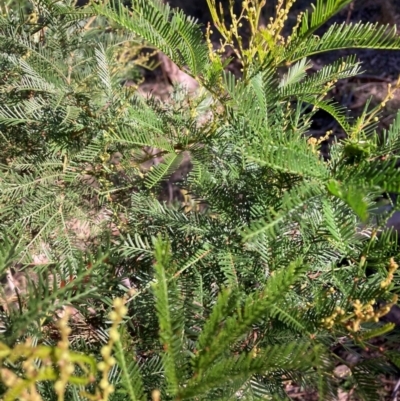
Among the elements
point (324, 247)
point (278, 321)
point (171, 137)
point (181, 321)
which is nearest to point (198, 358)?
point (181, 321)

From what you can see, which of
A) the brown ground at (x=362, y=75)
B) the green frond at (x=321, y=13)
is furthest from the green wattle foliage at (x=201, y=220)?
the brown ground at (x=362, y=75)

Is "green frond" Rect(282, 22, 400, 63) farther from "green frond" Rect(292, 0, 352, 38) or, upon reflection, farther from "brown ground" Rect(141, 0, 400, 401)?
"brown ground" Rect(141, 0, 400, 401)

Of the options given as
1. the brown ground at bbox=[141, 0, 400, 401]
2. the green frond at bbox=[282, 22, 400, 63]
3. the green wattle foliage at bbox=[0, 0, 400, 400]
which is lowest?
the brown ground at bbox=[141, 0, 400, 401]

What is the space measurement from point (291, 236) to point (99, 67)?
0.57 m

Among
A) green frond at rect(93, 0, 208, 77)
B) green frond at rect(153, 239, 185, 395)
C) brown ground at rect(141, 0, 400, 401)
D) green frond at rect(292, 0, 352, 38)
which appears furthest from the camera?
brown ground at rect(141, 0, 400, 401)

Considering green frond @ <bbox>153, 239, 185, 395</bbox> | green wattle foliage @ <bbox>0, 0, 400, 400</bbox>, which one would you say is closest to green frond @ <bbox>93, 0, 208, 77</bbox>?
green wattle foliage @ <bbox>0, 0, 400, 400</bbox>

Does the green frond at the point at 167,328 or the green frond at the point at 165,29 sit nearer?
the green frond at the point at 167,328

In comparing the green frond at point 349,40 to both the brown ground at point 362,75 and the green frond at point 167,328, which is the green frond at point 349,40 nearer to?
the green frond at point 167,328

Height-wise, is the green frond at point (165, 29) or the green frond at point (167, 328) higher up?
the green frond at point (165, 29)

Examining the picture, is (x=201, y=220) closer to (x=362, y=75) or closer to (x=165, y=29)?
(x=165, y=29)

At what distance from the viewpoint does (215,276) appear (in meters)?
0.79

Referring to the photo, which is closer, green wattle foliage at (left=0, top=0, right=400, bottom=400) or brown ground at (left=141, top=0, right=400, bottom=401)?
green wattle foliage at (left=0, top=0, right=400, bottom=400)

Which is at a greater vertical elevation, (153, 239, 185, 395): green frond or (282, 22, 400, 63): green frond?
(282, 22, 400, 63): green frond

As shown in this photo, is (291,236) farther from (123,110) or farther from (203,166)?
(123,110)
